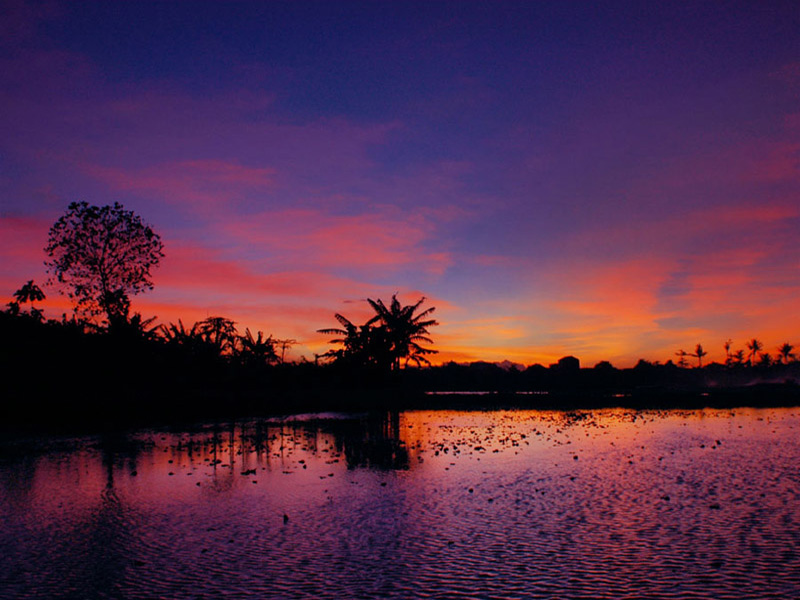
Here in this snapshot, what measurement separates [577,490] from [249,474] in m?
11.1

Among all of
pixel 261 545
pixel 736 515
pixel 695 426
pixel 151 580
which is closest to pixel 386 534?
pixel 261 545

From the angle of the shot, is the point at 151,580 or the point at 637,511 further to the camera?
the point at 637,511

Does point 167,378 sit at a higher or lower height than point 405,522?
higher

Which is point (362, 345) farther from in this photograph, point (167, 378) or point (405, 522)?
point (405, 522)

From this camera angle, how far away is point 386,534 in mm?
12898

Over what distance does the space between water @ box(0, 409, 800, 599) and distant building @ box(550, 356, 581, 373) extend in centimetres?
9305

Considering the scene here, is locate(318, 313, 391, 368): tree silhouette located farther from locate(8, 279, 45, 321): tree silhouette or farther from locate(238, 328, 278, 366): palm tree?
locate(8, 279, 45, 321): tree silhouette

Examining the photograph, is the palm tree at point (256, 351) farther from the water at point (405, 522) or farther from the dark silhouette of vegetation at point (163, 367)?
the water at point (405, 522)

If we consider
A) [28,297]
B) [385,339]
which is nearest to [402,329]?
[385,339]

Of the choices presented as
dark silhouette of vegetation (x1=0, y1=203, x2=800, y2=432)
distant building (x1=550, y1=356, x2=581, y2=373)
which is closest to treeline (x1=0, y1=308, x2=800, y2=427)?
dark silhouette of vegetation (x1=0, y1=203, x2=800, y2=432)

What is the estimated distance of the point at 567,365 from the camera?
398ft

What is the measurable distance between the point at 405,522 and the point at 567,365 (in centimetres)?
11268

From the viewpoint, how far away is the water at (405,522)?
9852 mm

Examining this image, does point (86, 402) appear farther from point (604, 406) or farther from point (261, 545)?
point (604, 406)
